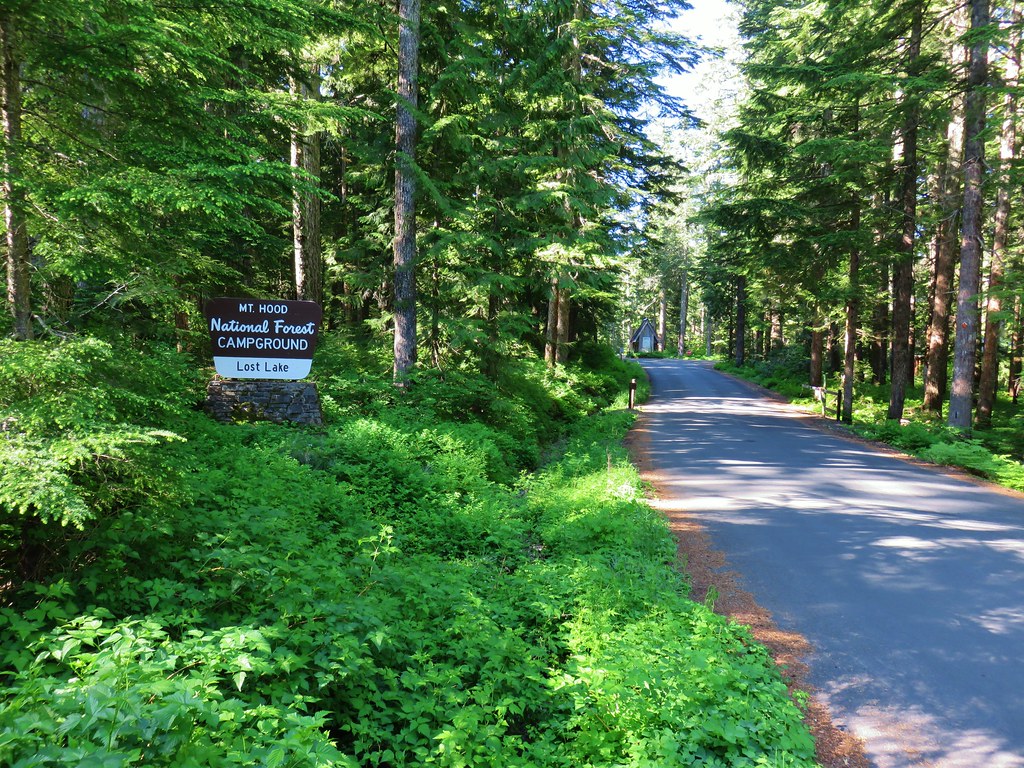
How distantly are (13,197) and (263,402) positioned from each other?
5.47 m

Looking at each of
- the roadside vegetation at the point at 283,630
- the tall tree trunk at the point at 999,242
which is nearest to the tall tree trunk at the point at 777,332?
the tall tree trunk at the point at 999,242

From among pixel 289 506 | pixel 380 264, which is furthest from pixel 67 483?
pixel 380 264

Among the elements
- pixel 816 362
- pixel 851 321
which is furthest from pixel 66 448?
pixel 816 362

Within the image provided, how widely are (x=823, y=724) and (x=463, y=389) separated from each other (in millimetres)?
9533

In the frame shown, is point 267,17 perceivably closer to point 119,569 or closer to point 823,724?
point 119,569

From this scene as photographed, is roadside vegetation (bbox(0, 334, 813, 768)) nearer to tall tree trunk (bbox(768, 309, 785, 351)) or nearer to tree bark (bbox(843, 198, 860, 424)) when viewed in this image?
tree bark (bbox(843, 198, 860, 424))

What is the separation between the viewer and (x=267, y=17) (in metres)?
5.76

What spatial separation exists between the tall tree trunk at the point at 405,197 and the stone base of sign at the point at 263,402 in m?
2.85

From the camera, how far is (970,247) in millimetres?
15164

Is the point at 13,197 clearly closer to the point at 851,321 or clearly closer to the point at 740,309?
the point at 851,321

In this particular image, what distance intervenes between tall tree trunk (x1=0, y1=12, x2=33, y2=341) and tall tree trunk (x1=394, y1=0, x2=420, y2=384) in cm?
801

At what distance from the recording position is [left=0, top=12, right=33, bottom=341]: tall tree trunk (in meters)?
4.34

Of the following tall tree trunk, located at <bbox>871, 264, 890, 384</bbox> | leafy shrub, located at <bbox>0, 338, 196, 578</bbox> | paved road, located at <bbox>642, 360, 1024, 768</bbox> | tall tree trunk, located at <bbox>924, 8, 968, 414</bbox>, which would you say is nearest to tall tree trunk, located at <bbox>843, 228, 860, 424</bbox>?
tall tree trunk, located at <bbox>871, 264, 890, 384</bbox>

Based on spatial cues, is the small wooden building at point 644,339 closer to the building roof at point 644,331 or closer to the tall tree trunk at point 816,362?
the building roof at point 644,331
